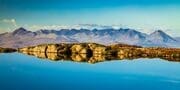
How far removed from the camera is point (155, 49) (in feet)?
169

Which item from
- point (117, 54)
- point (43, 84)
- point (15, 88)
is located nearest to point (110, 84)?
point (43, 84)

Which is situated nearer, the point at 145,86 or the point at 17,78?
the point at 145,86

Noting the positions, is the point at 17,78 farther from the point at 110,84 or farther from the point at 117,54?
the point at 117,54

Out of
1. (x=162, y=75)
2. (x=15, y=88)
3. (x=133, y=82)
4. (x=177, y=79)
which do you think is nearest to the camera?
(x=15, y=88)

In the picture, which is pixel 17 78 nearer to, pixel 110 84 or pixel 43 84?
pixel 43 84

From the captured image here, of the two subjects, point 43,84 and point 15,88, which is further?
point 43,84

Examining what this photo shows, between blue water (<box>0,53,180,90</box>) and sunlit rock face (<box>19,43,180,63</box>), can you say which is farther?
sunlit rock face (<box>19,43,180,63</box>)

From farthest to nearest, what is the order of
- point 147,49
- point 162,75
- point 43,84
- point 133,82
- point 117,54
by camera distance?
point 147,49 → point 117,54 → point 162,75 → point 133,82 → point 43,84

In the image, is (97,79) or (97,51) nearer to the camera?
(97,79)

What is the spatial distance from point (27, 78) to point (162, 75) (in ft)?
25.2

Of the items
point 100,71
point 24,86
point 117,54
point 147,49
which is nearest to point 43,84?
point 24,86

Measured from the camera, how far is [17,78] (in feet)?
74.3

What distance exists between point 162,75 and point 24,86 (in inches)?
351

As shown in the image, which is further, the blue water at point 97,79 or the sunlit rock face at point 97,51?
the sunlit rock face at point 97,51
